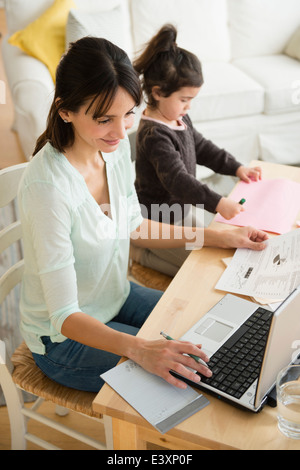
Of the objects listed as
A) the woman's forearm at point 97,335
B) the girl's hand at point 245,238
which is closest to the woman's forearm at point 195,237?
the girl's hand at point 245,238

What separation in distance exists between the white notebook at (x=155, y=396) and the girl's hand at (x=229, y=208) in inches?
24.1

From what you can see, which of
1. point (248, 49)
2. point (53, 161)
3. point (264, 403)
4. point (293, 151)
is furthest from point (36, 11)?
point (264, 403)

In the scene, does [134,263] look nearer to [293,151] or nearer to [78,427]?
[78,427]

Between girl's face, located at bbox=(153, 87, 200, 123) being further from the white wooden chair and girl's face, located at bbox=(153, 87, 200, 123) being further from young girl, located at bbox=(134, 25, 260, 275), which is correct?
the white wooden chair

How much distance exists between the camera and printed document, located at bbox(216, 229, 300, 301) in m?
1.14

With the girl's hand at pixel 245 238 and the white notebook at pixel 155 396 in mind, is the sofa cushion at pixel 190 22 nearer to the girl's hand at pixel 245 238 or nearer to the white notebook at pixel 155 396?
the girl's hand at pixel 245 238

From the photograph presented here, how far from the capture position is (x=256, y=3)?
3.27 metres

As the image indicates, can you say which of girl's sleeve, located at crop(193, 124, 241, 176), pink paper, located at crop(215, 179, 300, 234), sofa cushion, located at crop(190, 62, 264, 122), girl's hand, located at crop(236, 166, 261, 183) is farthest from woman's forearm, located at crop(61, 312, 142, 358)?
sofa cushion, located at crop(190, 62, 264, 122)

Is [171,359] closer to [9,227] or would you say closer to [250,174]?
[9,227]

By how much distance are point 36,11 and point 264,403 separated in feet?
8.95

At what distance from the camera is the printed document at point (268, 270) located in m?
1.14

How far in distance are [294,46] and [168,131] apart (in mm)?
2034

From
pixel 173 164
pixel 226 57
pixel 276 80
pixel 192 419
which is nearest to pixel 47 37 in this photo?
pixel 226 57

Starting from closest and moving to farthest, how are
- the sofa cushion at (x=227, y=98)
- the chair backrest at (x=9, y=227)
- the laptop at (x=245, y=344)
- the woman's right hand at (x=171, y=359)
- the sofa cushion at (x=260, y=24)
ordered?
the laptop at (x=245, y=344) < the woman's right hand at (x=171, y=359) < the chair backrest at (x=9, y=227) < the sofa cushion at (x=227, y=98) < the sofa cushion at (x=260, y=24)
